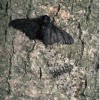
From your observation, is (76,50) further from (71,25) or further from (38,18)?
(38,18)

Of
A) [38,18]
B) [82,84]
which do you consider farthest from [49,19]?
[82,84]

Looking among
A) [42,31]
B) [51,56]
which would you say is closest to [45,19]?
[42,31]

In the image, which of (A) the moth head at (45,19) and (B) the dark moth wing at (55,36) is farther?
(B) the dark moth wing at (55,36)

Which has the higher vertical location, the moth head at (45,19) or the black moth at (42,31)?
the moth head at (45,19)

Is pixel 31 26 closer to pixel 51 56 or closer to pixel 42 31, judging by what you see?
pixel 42 31

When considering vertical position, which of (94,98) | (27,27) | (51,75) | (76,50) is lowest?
(94,98)

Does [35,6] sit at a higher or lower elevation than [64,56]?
higher
